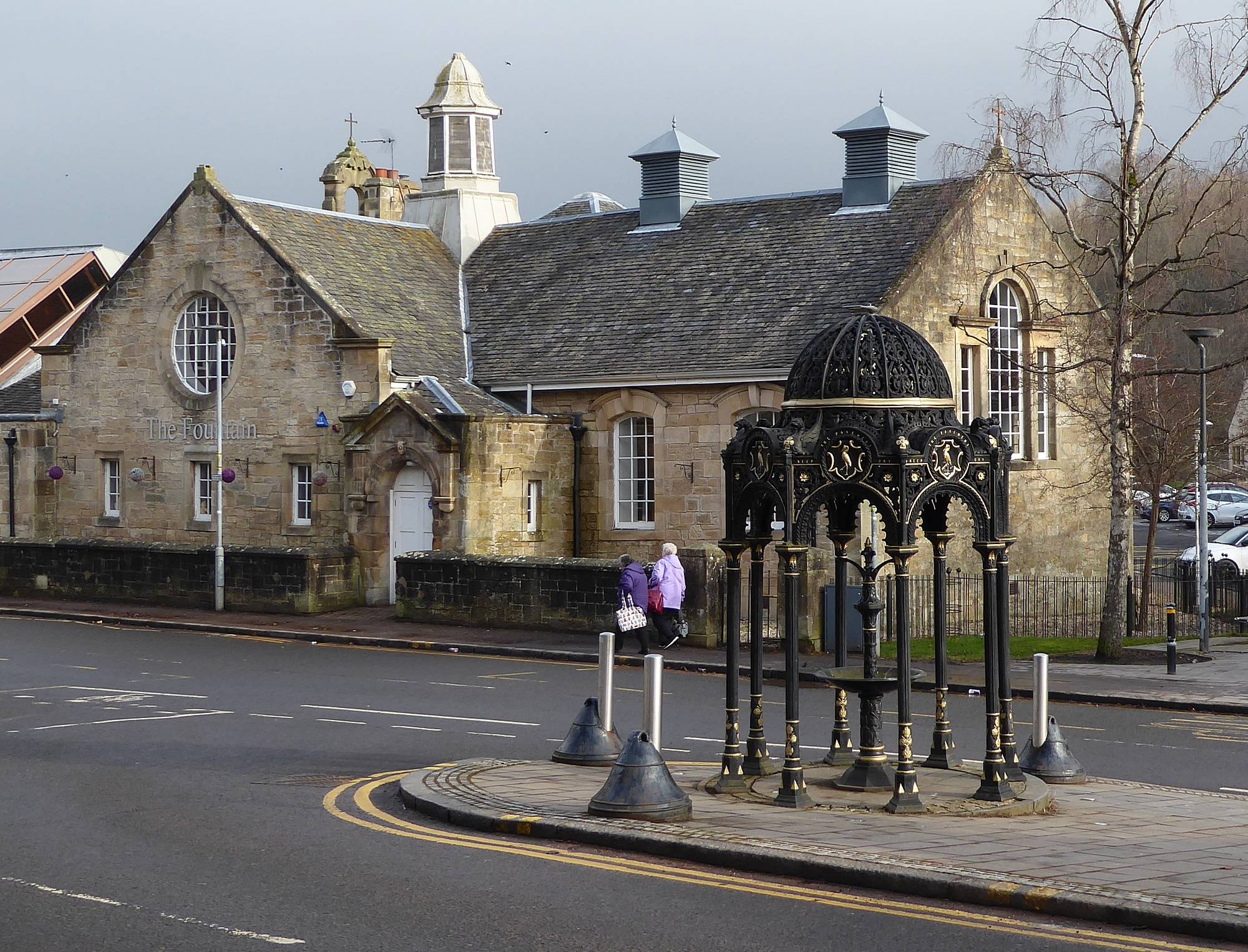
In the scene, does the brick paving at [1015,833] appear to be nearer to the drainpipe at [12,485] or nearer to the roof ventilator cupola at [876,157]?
the roof ventilator cupola at [876,157]

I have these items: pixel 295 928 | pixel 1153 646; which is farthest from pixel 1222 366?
pixel 295 928

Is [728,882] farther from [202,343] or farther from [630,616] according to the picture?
[202,343]

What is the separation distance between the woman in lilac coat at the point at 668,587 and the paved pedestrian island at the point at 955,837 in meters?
→ 10.4

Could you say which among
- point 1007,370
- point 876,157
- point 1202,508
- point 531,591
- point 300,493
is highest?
point 876,157

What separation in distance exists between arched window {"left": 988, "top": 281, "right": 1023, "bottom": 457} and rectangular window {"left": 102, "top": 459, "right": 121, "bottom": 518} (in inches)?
734

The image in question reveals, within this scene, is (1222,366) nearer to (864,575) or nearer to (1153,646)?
(1153,646)

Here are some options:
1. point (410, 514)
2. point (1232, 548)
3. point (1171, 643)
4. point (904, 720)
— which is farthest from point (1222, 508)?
point (904, 720)

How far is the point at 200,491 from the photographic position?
110ft

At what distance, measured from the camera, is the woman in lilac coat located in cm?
2347

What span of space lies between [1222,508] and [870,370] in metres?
55.6

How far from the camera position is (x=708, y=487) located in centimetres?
2941

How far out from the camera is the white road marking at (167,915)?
7.98 meters

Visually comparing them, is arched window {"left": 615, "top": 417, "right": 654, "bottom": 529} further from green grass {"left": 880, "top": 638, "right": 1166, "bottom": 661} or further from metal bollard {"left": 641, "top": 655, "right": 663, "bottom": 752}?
metal bollard {"left": 641, "top": 655, "right": 663, "bottom": 752}

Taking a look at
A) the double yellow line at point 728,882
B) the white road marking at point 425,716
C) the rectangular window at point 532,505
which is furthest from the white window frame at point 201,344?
the double yellow line at point 728,882
